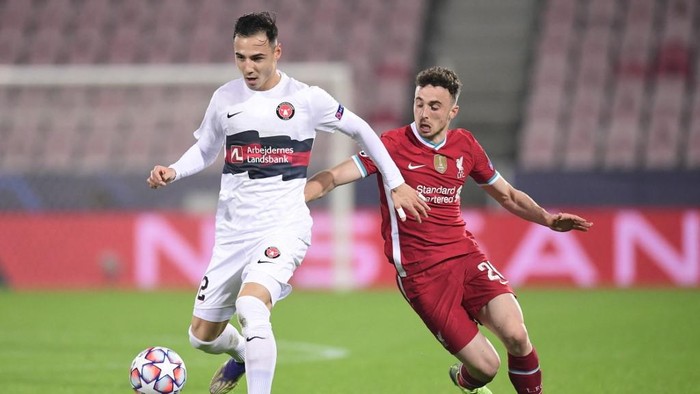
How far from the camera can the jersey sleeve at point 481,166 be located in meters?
6.39

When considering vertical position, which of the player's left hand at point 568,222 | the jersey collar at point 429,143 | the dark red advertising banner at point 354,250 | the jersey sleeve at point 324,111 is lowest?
the dark red advertising banner at point 354,250

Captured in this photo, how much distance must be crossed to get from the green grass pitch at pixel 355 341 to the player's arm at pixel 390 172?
168cm

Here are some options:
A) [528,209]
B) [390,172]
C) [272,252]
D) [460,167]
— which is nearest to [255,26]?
[390,172]

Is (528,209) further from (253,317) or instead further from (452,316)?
(253,317)

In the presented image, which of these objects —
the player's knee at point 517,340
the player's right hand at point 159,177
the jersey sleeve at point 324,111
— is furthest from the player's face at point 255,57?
→ the player's knee at point 517,340

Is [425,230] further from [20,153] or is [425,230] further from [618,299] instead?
[20,153]

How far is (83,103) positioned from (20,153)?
1.27m

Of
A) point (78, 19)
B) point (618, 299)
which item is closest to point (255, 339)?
point (618, 299)

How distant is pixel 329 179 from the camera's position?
622 cm

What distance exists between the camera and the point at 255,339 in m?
5.38

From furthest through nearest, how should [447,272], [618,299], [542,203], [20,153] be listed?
[20,153] → [542,203] → [618,299] → [447,272]

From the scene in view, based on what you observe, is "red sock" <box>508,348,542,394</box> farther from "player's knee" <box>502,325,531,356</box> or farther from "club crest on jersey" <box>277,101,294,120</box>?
"club crest on jersey" <box>277,101,294,120</box>

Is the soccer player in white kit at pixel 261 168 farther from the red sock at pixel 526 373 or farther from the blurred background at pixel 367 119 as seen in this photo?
the blurred background at pixel 367 119

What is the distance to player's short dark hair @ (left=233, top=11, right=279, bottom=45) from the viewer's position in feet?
19.1
